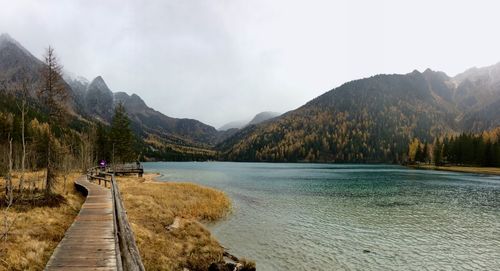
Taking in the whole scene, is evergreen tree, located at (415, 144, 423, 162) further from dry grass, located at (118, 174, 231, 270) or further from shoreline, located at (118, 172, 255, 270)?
shoreline, located at (118, 172, 255, 270)

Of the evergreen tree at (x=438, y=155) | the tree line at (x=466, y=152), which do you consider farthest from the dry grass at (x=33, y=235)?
the evergreen tree at (x=438, y=155)

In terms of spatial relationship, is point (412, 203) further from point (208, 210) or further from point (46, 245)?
point (46, 245)

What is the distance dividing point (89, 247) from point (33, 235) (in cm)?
585

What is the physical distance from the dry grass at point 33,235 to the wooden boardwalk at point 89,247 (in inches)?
40.3

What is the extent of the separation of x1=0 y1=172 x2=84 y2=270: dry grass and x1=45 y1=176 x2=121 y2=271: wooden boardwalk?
1025 millimetres

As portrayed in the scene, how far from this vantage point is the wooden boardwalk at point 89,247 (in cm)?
1186

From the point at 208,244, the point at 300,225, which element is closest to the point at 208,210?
the point at 300,225

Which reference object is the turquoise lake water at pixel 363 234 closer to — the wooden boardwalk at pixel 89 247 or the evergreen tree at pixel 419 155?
the wooden boardwalk at pixel 89 247

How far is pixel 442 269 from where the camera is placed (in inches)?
822

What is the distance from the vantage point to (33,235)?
17.2 m

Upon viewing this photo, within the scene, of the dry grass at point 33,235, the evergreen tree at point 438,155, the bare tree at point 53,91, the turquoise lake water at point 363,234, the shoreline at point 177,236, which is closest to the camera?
the dry grass at point 33,235

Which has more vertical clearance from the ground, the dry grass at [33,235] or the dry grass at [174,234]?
Result: the dry grass at [33,235]

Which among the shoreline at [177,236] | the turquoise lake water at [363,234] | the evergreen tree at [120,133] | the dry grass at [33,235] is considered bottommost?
the turquoise lake water at [363,234]

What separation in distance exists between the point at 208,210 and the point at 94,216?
17.4m
